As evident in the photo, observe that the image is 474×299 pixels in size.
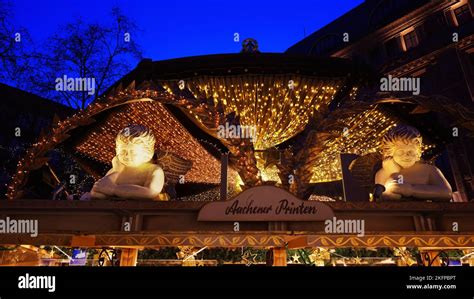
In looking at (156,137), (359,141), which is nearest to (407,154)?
(359,141)

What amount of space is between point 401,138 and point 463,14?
2209 centimetres

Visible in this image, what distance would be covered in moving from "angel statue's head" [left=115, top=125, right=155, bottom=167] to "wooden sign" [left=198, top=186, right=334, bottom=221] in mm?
1361

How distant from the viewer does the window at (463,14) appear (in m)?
21.2

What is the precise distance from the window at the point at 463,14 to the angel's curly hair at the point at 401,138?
2137 centimetres

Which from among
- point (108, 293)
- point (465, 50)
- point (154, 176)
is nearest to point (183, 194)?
point (154, 176)

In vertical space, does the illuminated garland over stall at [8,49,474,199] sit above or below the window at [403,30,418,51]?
below

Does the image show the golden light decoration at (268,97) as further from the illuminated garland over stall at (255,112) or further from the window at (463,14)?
the window at (463,14)

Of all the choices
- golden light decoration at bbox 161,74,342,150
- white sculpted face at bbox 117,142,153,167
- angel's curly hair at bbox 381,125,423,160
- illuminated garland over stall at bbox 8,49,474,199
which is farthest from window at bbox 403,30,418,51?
white sculpted face at bbox 117,142,153,167

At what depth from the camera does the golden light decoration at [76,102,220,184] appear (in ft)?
20.9

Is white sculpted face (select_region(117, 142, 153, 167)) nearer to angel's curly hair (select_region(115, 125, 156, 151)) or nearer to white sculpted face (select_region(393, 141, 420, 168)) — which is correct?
angel's curly hair (select_region(115, 125, 156, 151))

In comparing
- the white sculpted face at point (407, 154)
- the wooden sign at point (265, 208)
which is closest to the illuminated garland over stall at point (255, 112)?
the white sculpted face at point (407, 154)

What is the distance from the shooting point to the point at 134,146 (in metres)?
4.28

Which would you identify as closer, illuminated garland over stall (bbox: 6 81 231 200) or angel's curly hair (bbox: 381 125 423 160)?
angel's curly hair (bbox: 381 125 423 160)

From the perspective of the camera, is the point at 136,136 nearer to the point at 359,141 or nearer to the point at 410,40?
the point at 359,141
